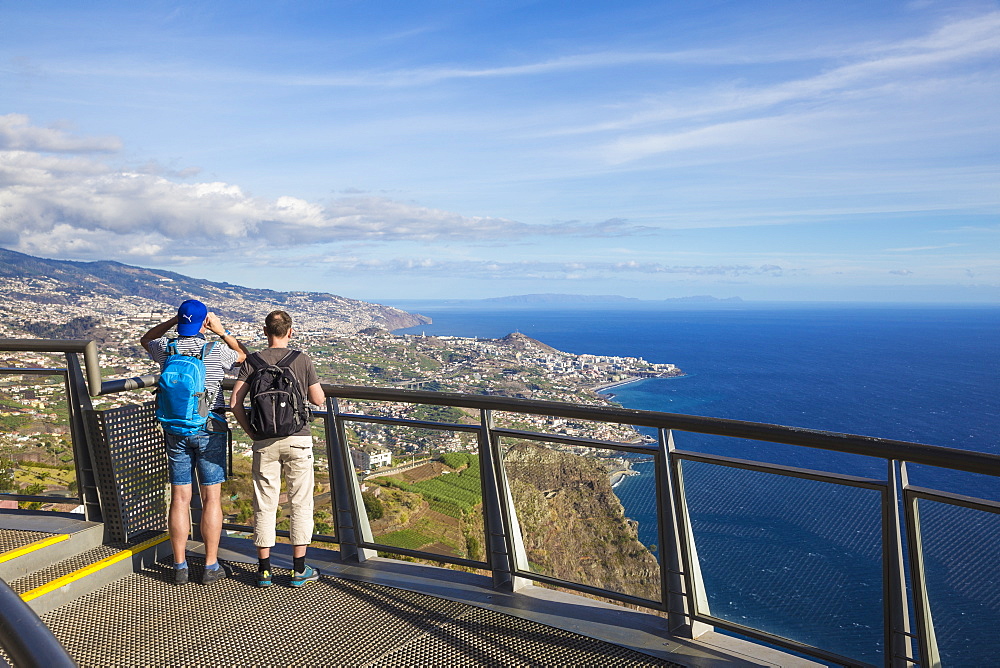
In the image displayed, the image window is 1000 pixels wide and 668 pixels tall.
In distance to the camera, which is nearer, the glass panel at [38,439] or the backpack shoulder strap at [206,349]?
the backpack shoulder strap at [206,349]

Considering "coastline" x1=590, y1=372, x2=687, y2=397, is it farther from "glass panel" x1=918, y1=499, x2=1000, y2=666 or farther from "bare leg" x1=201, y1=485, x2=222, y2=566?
"glass panel" x1=918, y1=499, x2=1000, y2=666

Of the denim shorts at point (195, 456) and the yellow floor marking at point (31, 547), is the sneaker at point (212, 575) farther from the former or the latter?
the yellow floor marking at point (31, 547)

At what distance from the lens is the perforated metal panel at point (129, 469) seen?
5.42m

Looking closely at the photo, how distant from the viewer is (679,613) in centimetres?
418

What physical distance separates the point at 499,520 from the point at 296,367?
5.82 feet

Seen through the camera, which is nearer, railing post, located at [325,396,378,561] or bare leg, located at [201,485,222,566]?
bare leg, located at [201,485,222,566]

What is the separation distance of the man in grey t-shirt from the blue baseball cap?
1.76 ft

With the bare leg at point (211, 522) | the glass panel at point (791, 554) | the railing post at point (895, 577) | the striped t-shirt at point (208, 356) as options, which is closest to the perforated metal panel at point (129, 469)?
the striped t-shirt at point (208, 356)

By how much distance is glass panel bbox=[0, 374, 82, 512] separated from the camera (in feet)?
18.7

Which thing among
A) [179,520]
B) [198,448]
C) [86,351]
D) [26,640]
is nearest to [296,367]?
[198,448]

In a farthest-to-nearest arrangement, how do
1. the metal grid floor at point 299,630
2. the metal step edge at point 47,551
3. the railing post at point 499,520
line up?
the railing post at point 499,520 < the metal step edge at point 47,551 < the metal grid floor at point 299,630

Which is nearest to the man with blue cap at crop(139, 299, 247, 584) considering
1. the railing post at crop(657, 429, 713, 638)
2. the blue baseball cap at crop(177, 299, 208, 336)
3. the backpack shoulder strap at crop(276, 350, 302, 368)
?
the blue baseball cap at crop(177, 299, 208, 336)

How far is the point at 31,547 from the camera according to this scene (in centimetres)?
501

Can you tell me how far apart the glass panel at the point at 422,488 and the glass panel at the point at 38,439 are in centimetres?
233
